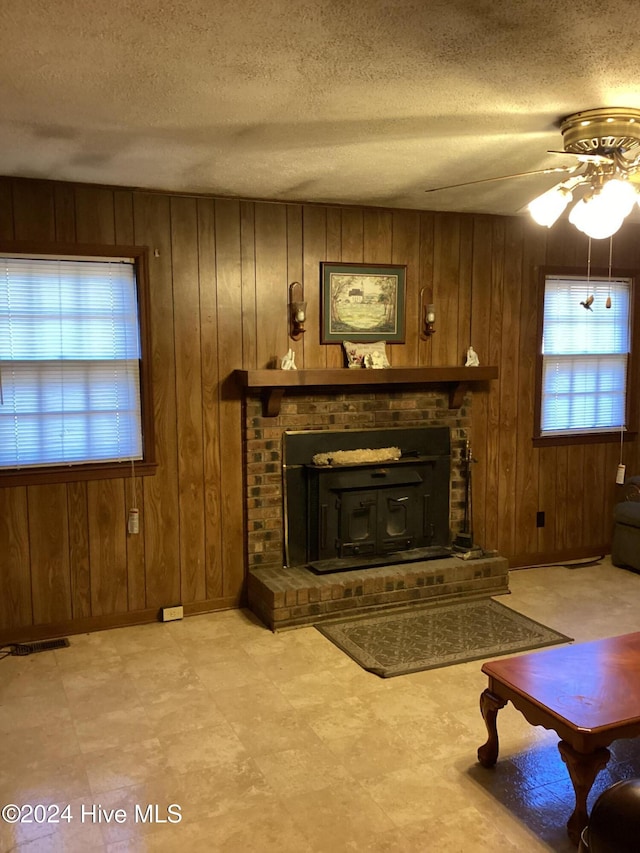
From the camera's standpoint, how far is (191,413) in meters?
4.13

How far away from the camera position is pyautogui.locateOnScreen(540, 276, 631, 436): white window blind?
5047mm

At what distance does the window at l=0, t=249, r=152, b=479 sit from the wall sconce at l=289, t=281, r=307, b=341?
874 millimetres

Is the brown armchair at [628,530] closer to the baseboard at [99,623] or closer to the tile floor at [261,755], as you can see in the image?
the tile floor at [261,755]

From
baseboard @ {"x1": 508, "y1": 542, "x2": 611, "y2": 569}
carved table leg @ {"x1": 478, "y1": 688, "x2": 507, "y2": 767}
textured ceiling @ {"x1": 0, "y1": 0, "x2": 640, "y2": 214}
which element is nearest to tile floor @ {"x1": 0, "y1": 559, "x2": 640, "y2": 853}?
carved table leg @ {"x1": 478, "y1": 688, "x2": 507, "y2": 767}

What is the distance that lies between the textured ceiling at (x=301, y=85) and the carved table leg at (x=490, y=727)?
2.13m

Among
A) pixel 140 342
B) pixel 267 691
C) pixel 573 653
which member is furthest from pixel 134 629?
pixel 573 653

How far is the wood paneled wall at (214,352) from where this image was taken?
3.83 metres

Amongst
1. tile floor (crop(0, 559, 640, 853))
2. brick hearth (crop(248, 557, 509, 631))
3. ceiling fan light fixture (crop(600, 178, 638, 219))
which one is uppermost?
ceiling fan light fixture (crop(600, 178, 638, 219))

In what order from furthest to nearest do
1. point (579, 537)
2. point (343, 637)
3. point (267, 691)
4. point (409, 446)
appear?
point (579, 537), point (409, 446), point (343, 637), point (267, 691)

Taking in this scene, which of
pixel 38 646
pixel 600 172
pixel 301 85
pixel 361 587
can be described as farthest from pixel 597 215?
→ pixel 38 646

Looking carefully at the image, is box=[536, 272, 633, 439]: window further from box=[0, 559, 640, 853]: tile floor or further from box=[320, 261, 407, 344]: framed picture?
box=[0, 559, 640, 853]: tile floor

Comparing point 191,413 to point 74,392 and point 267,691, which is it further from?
point 267,691

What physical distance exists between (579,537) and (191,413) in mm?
3017

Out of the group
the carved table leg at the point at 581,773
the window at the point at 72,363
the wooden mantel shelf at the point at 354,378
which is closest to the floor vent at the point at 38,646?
the window at the point at 72,363
